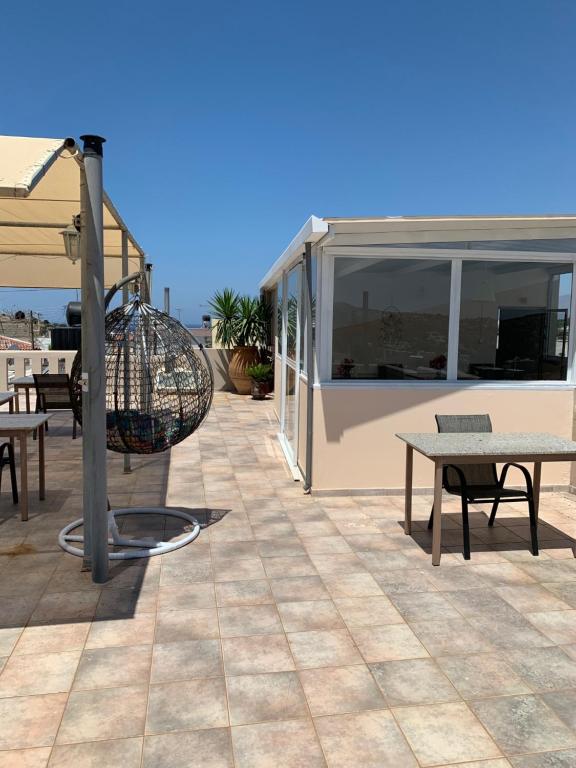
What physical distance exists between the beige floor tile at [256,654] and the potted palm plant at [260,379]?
908 cm

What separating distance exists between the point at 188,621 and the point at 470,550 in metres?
2.03

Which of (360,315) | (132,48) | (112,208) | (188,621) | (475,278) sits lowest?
(188,621)

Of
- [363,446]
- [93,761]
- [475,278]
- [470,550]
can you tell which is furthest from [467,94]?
[93,761]

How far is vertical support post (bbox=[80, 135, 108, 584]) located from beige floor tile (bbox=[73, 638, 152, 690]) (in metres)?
0.79

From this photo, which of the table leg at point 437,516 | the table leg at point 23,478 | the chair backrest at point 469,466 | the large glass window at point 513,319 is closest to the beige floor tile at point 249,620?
the table leg at point 437,516

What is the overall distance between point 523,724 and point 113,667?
1.69 m

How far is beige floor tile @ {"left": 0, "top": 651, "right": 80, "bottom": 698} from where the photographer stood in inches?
92.5

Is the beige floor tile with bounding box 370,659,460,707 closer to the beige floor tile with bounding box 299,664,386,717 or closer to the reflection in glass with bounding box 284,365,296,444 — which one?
the beige floor tile with bounding box 299,664,386,717

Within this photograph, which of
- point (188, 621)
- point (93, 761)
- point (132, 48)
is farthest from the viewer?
point (132, 48)

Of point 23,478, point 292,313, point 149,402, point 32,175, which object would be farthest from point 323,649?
point 292,313

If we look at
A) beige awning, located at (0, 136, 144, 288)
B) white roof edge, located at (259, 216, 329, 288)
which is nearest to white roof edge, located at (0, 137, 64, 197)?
beige awning, located at (0, 136, 144, 288)

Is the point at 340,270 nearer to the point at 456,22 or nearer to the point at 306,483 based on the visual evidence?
the point at 306,483

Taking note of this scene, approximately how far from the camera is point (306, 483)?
5.29 m

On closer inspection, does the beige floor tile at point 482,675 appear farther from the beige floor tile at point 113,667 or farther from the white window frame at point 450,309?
the white window frame at point 450,309
